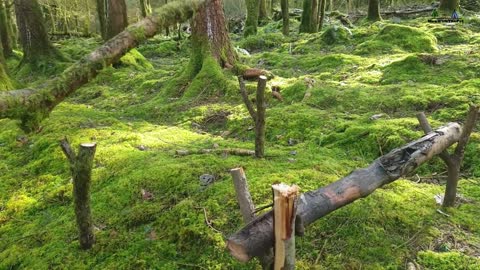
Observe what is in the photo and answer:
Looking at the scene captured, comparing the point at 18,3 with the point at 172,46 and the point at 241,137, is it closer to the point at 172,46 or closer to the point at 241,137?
the point at 172,46

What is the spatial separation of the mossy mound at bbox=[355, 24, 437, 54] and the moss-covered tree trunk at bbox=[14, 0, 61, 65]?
10.1 metres

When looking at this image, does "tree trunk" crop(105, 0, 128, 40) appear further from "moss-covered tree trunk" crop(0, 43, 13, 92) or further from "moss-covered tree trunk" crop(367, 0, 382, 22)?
"moss-covered tree trunk" crop(367, 0, 382, 22)

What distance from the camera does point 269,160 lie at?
15.7 feet

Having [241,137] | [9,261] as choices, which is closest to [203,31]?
[241,137]

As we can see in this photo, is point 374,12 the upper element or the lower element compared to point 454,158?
upper

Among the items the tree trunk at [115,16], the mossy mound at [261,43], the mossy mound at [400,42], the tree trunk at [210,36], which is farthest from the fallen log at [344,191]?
the mossy mound at [261,43]

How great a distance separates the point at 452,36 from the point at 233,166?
33.0 feet

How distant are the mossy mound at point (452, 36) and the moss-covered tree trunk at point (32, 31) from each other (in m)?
12.4

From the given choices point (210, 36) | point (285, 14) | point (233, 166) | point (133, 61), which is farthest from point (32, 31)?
point (233, 166)

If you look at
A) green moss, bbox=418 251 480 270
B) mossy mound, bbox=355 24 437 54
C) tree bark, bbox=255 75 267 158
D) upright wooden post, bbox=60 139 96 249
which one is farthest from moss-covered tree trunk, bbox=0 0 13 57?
green moss, bbox=418 251 480 270

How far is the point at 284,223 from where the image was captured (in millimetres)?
2256

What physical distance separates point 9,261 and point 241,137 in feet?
12.2

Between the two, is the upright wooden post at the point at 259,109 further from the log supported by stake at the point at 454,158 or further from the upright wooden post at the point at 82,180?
the upright wooden post at the point at 82,180

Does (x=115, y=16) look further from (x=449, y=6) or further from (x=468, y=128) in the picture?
(x=449, y=6)
